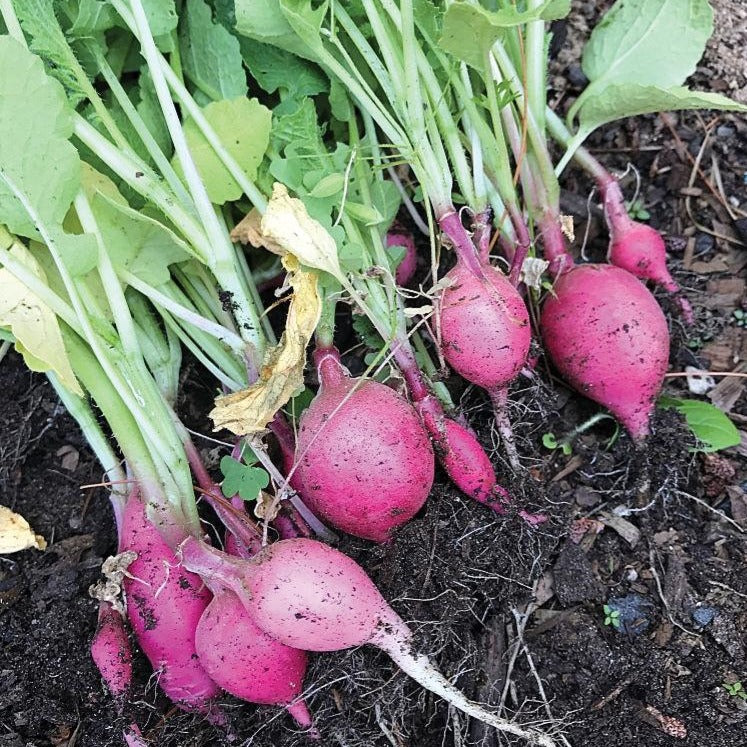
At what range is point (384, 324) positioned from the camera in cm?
155

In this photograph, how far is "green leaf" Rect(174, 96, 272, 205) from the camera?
5.06 feet

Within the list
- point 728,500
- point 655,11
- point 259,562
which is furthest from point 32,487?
point 655,11

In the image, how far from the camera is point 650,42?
176 centimetres

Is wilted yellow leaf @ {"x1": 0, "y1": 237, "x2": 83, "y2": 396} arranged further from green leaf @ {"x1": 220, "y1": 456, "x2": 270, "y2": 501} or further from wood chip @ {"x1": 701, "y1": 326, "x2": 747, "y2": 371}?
wood chip @ {"x1": 701, "y1": 326, "x2": 747, "y2": 371}

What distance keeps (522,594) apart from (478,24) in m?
1.08

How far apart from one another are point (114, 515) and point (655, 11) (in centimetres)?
166

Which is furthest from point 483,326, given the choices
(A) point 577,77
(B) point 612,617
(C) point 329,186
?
(A) point 577,77

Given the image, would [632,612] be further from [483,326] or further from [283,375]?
[283,375]

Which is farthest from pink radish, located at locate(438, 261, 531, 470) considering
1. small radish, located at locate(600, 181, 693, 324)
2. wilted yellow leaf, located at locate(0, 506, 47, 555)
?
wilted yellow leaf, located at locate(0, 506, 47, 555)

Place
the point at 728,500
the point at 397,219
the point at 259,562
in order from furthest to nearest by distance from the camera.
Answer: the point at 397,219, the point at 728,500, the point at 259,562

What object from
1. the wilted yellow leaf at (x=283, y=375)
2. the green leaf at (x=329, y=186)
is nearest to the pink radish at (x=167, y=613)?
the wilted yellow leaf at (x=283, y=375)

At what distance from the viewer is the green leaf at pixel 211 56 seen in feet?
5.26

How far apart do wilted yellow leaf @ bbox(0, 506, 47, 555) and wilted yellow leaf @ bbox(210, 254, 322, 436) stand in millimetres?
526

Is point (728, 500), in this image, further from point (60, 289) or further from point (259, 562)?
point (60, 289)
